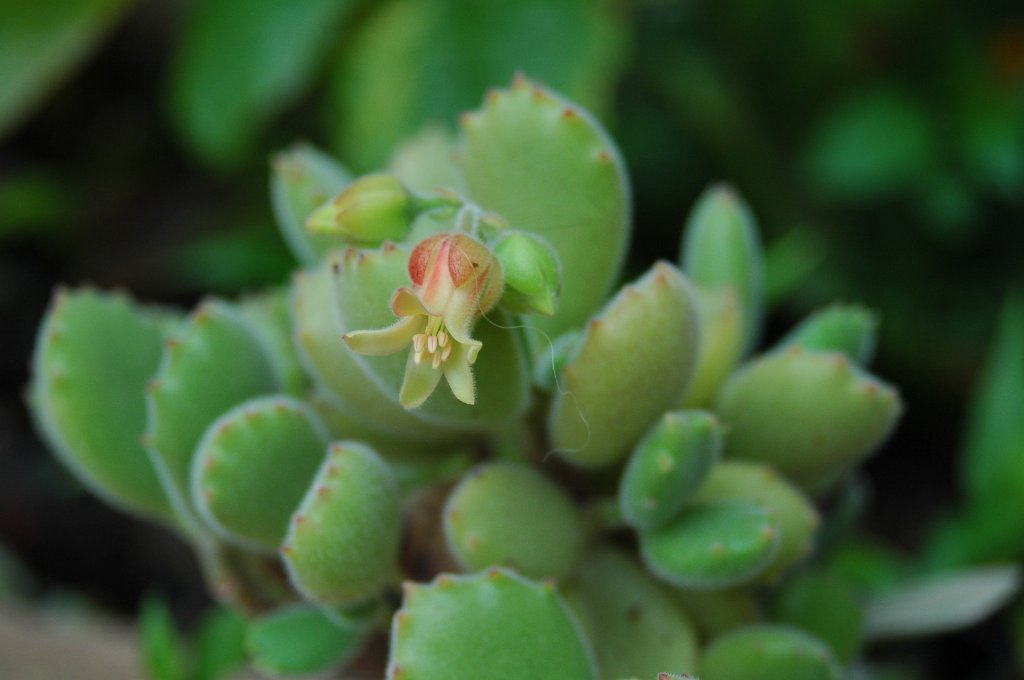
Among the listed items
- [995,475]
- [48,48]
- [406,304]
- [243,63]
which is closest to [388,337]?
[406,304]

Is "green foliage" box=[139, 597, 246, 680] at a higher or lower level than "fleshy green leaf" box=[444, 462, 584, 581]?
lower

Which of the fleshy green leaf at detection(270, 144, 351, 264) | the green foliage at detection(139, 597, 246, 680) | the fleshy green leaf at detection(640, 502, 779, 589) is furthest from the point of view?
the green foliage at detection(139, 597, 246, 680)

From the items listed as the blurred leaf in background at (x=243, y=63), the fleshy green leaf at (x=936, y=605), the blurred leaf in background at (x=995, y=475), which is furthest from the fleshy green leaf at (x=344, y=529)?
the blurred leaf in background at (x=243, y=63)

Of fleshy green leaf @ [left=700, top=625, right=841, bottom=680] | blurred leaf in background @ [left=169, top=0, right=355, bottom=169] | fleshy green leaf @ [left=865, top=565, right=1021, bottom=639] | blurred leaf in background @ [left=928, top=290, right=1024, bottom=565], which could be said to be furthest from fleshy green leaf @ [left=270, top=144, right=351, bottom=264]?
→ blurred leaf in background @ [left=169, top=0, right=355, bottom=169]

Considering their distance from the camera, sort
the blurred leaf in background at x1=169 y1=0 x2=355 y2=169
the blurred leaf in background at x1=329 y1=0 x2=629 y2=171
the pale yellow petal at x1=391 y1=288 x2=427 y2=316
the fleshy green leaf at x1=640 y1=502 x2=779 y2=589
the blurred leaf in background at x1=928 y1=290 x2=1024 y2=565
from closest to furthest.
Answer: the pale yellow petal at x1=391 y1=288 x2=427 y2=316 → the fleshy green leaf at x1=640 y1=502 x2=779 y2=589 → the blurred leaf in background at x1=928 y1=290 x2=1024 y2=565 → the blurred leaf in background at x1=329 y1=0 x2=629 y2=171 → the blurred leaf in background at x1=169 y1=0 x2=355 y2=169

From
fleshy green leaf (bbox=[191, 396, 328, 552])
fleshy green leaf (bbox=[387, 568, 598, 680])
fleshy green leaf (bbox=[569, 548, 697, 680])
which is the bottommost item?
fleshy green leaf (bbox=[569, 548, 697, 680])

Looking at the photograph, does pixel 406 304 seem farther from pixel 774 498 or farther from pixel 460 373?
pixel 774 498

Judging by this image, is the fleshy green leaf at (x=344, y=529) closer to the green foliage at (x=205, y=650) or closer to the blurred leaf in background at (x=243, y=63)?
the green foliage at (x=205, y=650)

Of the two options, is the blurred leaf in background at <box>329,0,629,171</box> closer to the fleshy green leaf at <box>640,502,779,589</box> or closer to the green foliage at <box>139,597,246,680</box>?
the green foliage at <box>139,597,246,680</box>

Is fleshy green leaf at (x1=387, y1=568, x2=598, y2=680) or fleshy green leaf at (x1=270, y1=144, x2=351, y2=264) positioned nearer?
fleshy green leaf at (x1=387, y1=568, x2=598, y2=680)
